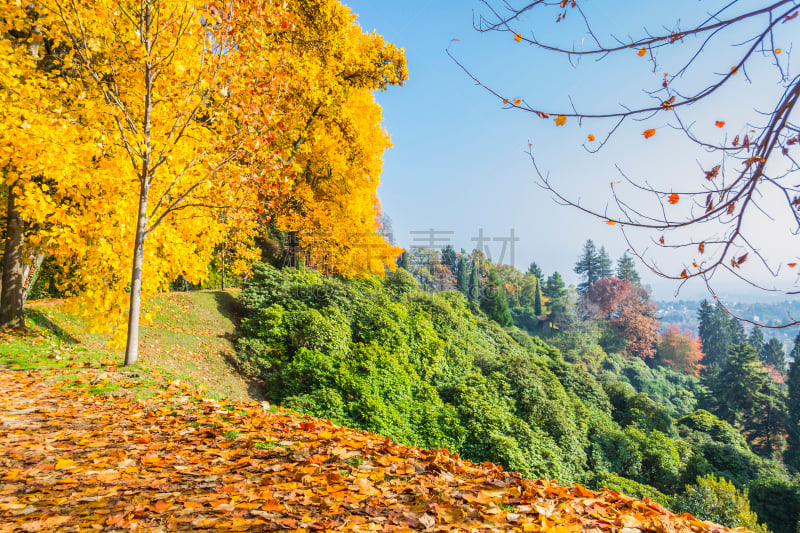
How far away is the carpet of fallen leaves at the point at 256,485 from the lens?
223 centimetres

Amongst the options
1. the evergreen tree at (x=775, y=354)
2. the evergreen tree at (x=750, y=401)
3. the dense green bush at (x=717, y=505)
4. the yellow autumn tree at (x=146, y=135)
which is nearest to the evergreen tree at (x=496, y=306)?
the evergreen tree at (x=750, y=401)

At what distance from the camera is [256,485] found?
2668mm

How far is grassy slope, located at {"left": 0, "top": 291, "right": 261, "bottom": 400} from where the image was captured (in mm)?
Answer: 6426


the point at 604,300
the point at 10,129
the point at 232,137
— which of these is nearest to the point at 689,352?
the point at 604,300

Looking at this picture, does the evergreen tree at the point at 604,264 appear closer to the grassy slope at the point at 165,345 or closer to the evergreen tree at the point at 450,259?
the evergreen tree at the point at 450,259

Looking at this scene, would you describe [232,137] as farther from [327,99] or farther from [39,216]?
[327,99]

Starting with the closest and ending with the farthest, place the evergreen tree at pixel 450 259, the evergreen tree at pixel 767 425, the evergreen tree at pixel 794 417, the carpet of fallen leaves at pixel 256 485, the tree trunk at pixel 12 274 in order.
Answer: the carpet of fallen leaves at pixel 256 485, the tree trunk at pixel 12 274, the evergreen tree at pixel 794 417, the evergreen tree at pixel 767 425, the evergreen tree at pixel 450 259

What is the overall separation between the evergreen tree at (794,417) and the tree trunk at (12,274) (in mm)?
31897

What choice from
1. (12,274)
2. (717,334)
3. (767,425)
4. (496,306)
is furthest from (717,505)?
(717,334)

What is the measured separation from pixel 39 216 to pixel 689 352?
169 ft

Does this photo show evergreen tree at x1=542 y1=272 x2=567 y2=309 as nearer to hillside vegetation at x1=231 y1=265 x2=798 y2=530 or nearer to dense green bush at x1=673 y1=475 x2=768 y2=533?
hillside vegetation at x1=231 y1=265 x2=798 y2=530

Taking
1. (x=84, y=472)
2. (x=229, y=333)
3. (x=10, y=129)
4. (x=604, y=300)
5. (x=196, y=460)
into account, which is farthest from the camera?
(x=604, y=300)

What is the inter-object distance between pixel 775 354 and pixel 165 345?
61.3 metres

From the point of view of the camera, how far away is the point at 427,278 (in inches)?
1880
